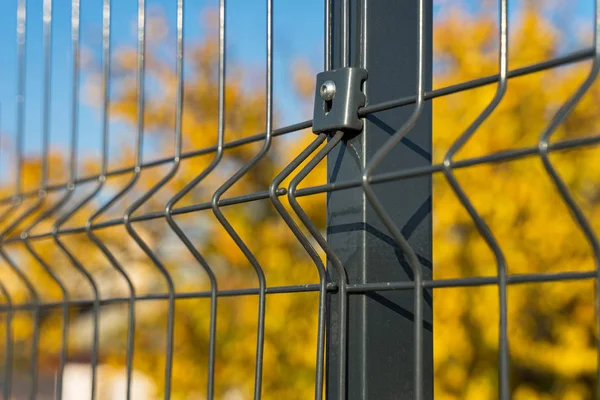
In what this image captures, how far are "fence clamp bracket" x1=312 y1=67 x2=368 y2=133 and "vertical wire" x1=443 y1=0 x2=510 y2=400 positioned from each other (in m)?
0.21

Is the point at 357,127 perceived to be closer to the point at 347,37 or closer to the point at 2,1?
the point at 347,37

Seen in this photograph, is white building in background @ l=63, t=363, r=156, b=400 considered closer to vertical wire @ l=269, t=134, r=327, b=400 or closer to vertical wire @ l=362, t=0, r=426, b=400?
vertical wire @ l=269, t=134, r=327, b=400

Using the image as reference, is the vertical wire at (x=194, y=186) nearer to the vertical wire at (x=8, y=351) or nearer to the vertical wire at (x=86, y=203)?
the vertical wire at (x=86, y=203)

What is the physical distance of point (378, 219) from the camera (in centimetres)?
92

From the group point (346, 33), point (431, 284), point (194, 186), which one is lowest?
point (431, 284)

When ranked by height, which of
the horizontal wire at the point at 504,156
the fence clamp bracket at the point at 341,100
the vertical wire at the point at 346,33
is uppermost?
the vertical wire at the point at 346,33

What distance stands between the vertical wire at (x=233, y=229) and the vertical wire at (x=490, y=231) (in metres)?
0.26

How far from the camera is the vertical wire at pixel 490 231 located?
680 millimetres

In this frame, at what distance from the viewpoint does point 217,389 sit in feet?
16.6

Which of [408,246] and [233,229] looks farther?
[233,229]

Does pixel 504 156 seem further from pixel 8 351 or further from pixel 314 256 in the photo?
pixel 8 351

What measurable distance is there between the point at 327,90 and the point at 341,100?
0.08 feet

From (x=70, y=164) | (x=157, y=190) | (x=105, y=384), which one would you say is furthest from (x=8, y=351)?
(x=105, y=384)

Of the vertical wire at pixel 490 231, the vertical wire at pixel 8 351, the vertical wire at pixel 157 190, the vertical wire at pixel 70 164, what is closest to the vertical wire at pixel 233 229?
the vertical wire at pixel 157 190
